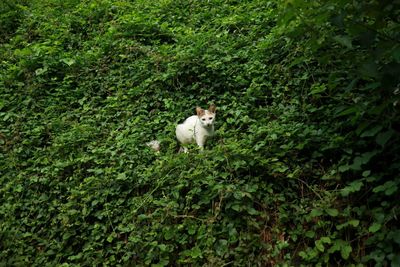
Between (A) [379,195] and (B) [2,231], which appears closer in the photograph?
(A) [379,195]

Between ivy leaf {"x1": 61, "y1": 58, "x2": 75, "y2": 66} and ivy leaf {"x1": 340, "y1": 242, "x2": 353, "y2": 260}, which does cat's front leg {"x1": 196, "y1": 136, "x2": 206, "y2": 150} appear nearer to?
ivy leaf {"x1": 340, "y1": 242, "x2": 353, "y2": 260}

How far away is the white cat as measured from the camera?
18.9 ft

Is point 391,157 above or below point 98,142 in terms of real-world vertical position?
above

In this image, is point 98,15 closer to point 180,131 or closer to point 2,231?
point 180,131

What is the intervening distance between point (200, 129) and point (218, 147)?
59cm

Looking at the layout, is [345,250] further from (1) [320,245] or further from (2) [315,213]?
(2) [315,213]

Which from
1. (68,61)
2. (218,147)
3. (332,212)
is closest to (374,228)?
(332,212)

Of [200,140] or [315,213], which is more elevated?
[315,213]

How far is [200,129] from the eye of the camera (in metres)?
5.79

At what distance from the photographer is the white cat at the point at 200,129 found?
576 cm

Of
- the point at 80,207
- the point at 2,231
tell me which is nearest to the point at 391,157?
the point at 80,207

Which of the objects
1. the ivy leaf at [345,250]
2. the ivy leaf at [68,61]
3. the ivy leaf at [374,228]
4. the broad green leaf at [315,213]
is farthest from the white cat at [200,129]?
the ivy leaf at [68,61]

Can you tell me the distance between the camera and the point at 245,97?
630 cm

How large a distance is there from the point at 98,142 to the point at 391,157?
3.86 m
